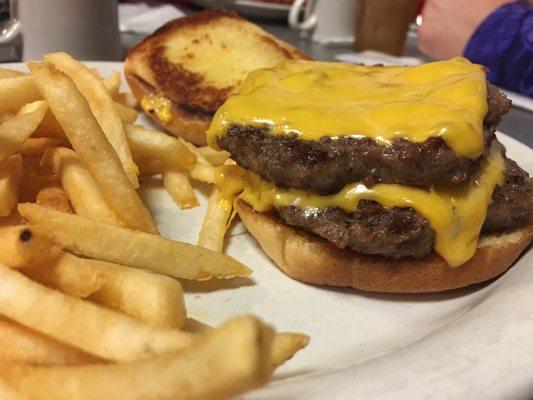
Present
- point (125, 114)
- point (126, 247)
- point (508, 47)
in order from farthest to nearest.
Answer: point (508, 47), point (125, 114), point (126, 247)

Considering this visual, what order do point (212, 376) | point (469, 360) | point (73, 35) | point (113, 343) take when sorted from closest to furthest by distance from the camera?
point (212, 376) < point (113, 343) < point (469, 360) < point (73, 35)

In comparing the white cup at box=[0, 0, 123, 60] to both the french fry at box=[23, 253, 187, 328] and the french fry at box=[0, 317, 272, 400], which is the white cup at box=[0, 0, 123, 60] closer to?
the french fry at box=[23, 253, 187, 328]

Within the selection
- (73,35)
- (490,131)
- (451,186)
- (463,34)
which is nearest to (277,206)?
(451,186)

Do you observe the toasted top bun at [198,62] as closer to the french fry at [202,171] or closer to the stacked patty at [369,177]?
the french fry at [202,171]

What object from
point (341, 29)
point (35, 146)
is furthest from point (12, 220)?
point (341, 29)

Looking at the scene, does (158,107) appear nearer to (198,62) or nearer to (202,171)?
(198,62)

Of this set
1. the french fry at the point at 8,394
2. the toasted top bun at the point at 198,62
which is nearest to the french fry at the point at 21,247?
the french fry at the point at 8,394

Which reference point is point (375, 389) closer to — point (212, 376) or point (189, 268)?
point (212, 376)
